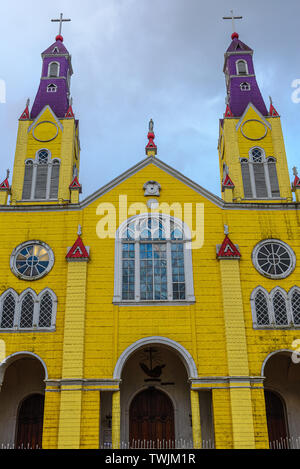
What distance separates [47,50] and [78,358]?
22062 mm

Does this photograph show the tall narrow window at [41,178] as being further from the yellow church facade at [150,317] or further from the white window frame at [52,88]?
the white window frame at [52,88]

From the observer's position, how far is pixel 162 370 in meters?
22.4

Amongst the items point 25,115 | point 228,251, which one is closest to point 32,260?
point 228,251

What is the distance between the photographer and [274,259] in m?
22.3

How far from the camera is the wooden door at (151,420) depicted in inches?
836

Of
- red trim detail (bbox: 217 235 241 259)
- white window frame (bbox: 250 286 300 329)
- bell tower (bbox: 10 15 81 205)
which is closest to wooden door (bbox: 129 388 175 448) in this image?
white window frame (bbox: 250 286 300 329)

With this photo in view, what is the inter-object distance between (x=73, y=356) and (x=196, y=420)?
5.80 metres

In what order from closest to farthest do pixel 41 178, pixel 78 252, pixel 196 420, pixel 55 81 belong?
pixel 196 420 → pixel 78 252 → pixel 41 178 → pixel 55 81

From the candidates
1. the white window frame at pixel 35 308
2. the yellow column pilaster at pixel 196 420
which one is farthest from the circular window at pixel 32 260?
the yellow column pilaster at pixel 196 420

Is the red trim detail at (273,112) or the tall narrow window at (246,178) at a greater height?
the red trim detail at (273,112)

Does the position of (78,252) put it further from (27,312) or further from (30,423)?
(30,423)

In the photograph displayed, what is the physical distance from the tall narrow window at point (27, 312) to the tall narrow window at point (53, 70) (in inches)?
658

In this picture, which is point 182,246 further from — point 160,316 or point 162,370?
point 162,370
